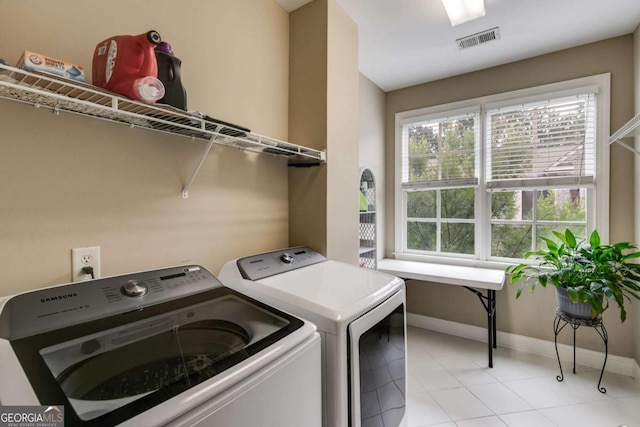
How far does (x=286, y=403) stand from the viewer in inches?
29.7

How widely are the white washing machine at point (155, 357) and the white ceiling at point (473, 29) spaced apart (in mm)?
1894

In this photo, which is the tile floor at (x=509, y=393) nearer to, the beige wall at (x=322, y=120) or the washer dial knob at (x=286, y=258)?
the beige wall at (x=322, y=120)

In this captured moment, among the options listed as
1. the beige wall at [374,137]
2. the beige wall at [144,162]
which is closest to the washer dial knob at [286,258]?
the beige wall at [144,162]

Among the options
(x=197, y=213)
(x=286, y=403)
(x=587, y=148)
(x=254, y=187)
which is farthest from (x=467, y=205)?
(x=286, y=403)

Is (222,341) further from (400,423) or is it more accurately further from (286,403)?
(400,423)

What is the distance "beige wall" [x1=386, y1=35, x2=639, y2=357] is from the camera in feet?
7.55

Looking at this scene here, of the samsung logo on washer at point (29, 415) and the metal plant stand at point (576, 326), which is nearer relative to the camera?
the samsung logo on washer at point (29, 415)

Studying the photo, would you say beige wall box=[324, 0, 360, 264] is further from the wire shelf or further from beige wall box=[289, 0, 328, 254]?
the wire shelf

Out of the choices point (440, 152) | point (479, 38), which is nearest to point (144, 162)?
point (479, 38)

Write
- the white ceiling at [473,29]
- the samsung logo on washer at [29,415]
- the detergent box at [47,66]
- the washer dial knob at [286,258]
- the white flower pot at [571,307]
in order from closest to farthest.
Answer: the samsung logo on washer at [29,415]
the detergent box at [47,66]
the washer dial knob at [286,258]
the white ceiling at [473,29]
the white flower pot at [571,307]

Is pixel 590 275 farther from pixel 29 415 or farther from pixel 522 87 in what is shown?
pixel 29 415

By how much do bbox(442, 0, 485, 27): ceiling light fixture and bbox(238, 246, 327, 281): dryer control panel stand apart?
1814 millimetres

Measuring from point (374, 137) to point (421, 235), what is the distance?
1203 millimetres

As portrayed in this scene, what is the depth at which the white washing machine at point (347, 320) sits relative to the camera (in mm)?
993
